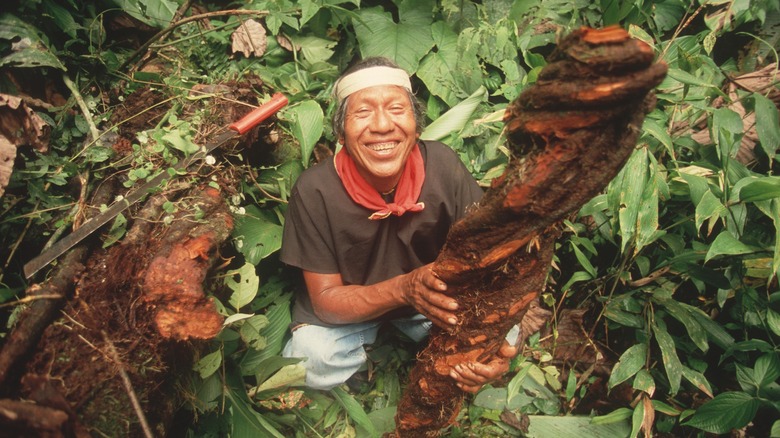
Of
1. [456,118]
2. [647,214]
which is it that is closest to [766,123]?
[647,214]

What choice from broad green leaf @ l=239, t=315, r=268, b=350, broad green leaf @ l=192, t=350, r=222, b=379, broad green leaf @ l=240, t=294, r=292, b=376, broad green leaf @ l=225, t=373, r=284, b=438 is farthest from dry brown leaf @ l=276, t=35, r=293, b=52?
broad green leaf @ l=225, t=373, r=284, b=438

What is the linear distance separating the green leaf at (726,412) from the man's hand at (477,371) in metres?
1.04

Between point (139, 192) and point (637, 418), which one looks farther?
point (637, 418)

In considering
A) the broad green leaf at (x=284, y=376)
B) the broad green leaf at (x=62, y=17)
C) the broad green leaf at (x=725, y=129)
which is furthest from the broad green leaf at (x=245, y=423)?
the broad green leaf at (x=725, y=129)

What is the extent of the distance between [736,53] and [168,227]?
3210mm

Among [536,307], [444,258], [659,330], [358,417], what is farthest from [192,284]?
[659,330]

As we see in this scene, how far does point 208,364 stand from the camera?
66.8 inches

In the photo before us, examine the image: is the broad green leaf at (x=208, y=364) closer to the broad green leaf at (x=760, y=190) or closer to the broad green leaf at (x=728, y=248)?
the broad green leaf at (x=728, y=248)

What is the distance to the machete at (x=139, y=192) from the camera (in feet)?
4.69

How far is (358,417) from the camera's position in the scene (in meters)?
2.13

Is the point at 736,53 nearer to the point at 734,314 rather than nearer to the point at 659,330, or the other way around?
the point at 734,314

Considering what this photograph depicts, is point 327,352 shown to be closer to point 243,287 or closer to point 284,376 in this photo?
point 284,376

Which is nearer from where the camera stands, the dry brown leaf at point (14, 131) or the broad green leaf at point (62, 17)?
the dry brown leaf at point (14, 131)

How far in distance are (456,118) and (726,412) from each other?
73.8 inches
